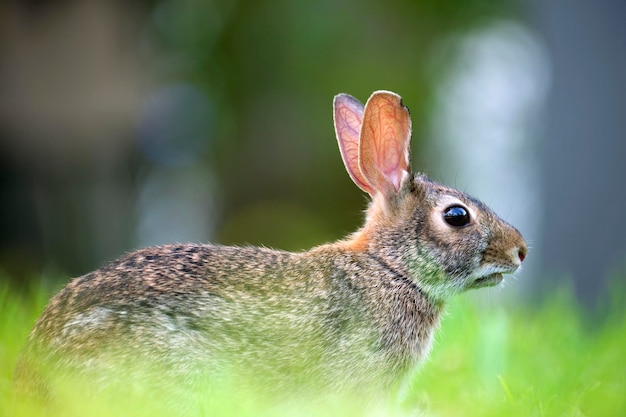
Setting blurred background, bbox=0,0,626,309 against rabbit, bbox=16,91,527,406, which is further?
blurred background, bbox=0,0,626,309

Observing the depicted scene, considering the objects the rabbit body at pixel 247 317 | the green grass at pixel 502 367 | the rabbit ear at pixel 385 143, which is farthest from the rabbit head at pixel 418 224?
the green grass at pixel 502 367

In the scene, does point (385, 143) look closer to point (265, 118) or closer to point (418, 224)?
point (418, 224)

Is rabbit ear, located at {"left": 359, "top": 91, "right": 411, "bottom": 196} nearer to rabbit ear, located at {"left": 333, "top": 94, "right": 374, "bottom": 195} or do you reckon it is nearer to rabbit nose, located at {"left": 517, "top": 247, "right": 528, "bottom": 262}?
rabbit ear, located at {"left": 333, "top": 94, "right": 374, "bottom": 195}

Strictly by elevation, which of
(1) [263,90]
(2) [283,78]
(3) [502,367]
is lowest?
(3) [502,367]

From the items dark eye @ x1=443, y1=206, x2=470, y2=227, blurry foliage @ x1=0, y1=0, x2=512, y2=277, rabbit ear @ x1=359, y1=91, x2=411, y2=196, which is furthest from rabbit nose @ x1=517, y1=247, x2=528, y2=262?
blurry foliage @ x1=0, y1=0, x2=512, y2=277

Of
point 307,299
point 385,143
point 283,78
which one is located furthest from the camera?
point 283,78

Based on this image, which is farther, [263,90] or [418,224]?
[263,90]

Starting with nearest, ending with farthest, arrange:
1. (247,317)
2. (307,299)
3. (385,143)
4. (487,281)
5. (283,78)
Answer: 1. (247,317)
2. (307,299)
3. (487,281)
4. (385,143)
5. (283,78)

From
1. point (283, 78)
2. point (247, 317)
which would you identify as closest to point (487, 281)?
point (247, 317)
